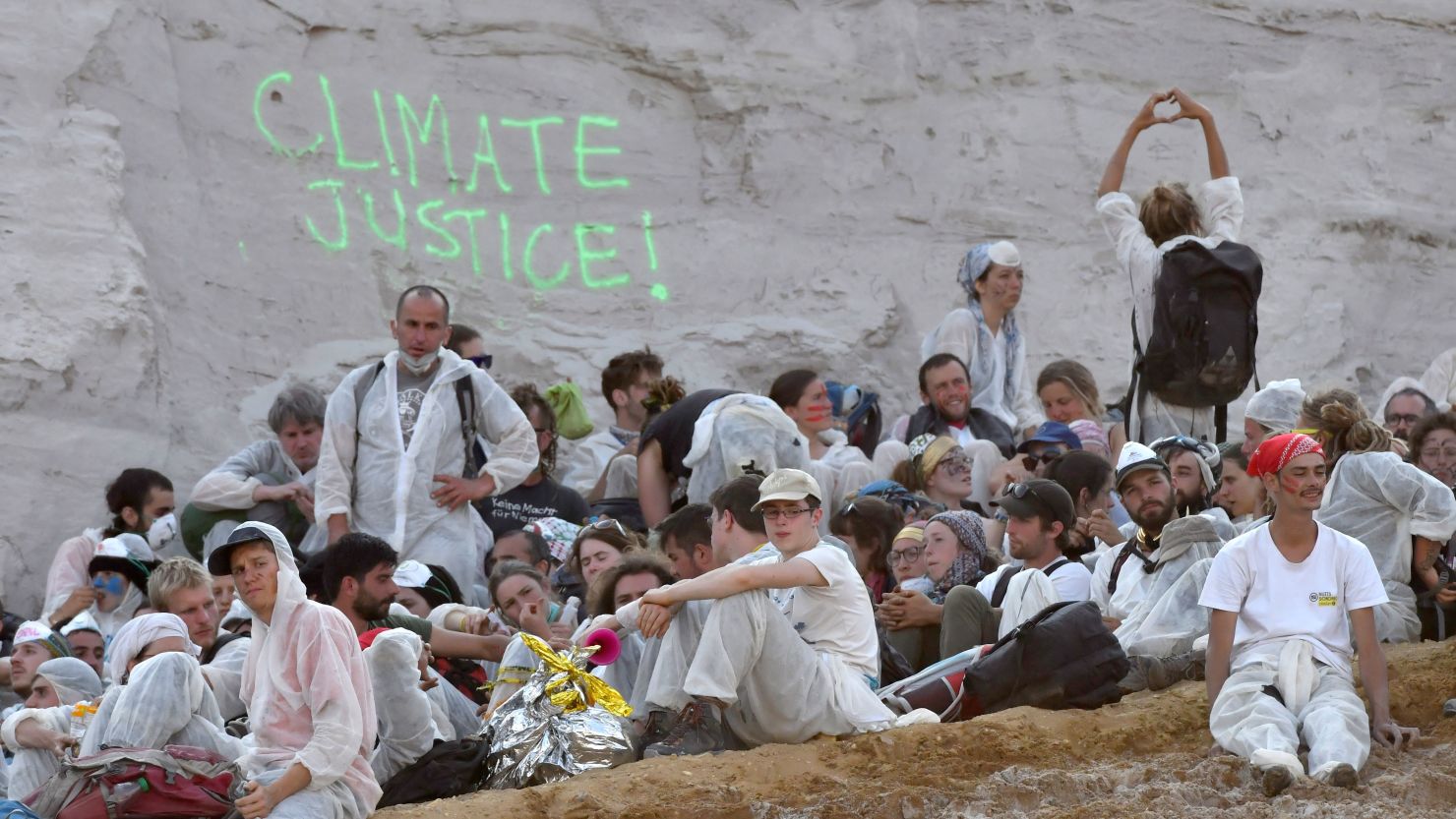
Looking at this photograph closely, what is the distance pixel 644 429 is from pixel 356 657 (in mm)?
4047

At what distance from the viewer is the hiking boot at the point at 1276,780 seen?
267 inches

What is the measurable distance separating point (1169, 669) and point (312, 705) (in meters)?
3.43

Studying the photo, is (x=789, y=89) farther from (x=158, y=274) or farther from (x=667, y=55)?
(x=158, y=274)

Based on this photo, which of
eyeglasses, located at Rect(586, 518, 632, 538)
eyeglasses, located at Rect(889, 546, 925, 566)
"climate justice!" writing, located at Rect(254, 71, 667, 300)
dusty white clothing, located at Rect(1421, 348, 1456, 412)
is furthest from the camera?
"climate justice!" writing, located at Rect(254, 71, 667, 300)

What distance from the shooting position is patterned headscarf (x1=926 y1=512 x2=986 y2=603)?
8.84 metres

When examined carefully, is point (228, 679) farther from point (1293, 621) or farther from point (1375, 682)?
point (1375, 682)

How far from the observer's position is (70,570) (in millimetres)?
10242

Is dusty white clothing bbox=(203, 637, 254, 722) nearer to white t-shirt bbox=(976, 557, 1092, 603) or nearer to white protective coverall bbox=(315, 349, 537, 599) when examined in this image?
white protective coverall bbox=(315, 349, 537, 599)

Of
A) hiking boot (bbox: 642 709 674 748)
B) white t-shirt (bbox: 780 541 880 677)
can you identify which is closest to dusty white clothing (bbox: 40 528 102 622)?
hiking boot (bbox: 642 709 674 748)

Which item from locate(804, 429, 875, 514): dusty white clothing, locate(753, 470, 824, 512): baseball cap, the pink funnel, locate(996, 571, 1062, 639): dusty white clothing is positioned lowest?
the pink funnel

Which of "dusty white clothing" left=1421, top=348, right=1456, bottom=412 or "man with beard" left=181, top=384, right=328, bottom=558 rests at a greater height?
"dusty white clothing" left=1421, top=348, right=1456, bottom=412

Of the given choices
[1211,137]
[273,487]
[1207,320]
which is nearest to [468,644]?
[273,487]

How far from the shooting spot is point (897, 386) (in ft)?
46.9

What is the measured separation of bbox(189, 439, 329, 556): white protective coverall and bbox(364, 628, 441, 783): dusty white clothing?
3.02 metres
